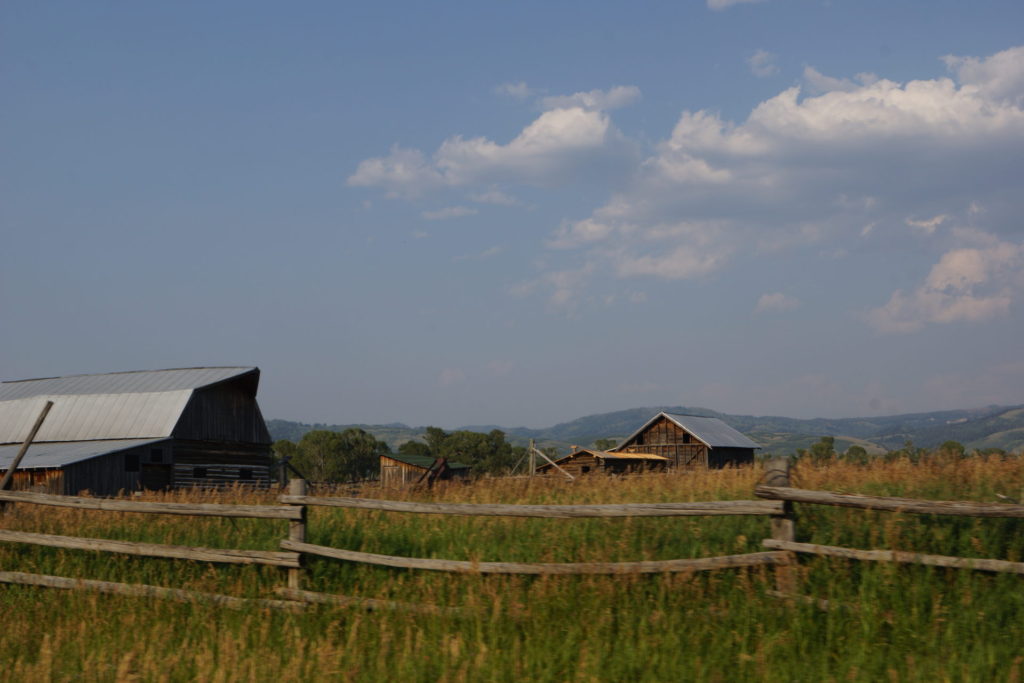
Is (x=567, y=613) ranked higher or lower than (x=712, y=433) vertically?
higher

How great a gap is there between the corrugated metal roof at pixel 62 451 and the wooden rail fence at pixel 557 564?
89.9 feet

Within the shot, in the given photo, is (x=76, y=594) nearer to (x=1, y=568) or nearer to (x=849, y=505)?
(x=1, y=568)

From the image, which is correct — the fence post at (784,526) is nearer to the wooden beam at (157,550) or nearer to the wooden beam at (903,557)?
the wooden beam at (903,557)

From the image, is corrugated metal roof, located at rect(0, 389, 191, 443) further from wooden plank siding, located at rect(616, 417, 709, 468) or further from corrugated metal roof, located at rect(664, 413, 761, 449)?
corrugated metal roof, located at rect(664, 413, 761, 449)

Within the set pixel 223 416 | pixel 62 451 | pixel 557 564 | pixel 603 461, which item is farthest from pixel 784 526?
pixel 603 461

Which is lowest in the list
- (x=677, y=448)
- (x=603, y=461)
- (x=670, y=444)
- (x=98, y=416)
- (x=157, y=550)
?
(x=603, y=461)

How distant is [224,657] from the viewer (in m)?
6.32

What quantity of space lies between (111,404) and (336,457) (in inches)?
2693

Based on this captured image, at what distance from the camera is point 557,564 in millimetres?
7316

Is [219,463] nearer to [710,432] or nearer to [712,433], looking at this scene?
[710,432]

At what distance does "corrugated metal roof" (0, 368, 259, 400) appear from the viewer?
134 feet

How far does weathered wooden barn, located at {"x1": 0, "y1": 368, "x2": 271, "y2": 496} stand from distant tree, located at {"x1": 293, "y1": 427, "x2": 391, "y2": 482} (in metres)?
62.7

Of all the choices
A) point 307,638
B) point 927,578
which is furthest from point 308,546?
point 927,578

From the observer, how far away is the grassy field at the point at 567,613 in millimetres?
5922
